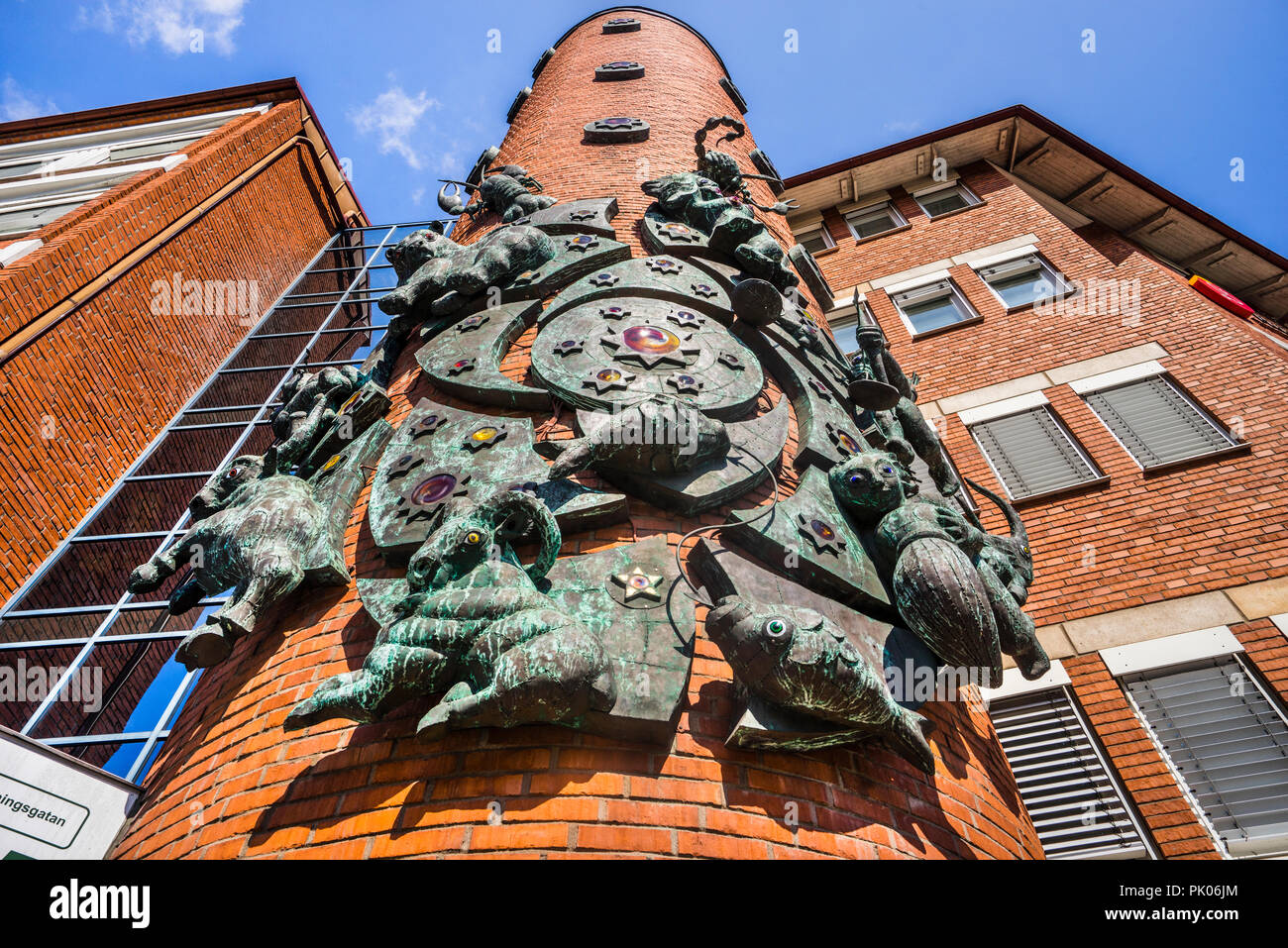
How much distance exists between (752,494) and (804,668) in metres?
1.16

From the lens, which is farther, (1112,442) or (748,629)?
(1112,442)

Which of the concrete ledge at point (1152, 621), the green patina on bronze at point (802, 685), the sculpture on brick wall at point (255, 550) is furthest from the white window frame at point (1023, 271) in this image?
the sculpture on brick wall at point (255, 550)

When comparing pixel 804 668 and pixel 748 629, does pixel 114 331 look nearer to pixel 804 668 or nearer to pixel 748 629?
pixel 748 629

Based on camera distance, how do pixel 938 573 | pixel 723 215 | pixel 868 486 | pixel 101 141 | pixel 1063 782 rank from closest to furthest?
pixel 938 573
pixel 868 486
pixel 723 215
pixel 1063 782
pixel 101 141

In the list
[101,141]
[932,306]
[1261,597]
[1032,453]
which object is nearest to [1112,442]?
[1032,453]

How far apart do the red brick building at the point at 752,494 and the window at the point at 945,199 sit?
0.32 ft

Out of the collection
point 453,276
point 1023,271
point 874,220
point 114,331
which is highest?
point 874,220

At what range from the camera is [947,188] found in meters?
13.6

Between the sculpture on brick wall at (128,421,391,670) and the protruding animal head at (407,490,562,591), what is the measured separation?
64cm

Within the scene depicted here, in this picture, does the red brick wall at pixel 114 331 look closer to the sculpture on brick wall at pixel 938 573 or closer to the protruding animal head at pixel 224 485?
the protruding animal head at pixel 224 485

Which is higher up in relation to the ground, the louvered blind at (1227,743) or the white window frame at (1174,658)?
the white window frame at (1174,658)

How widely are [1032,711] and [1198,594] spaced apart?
1528mm

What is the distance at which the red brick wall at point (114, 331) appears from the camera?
21.1 ft

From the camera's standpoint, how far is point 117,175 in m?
9.79
